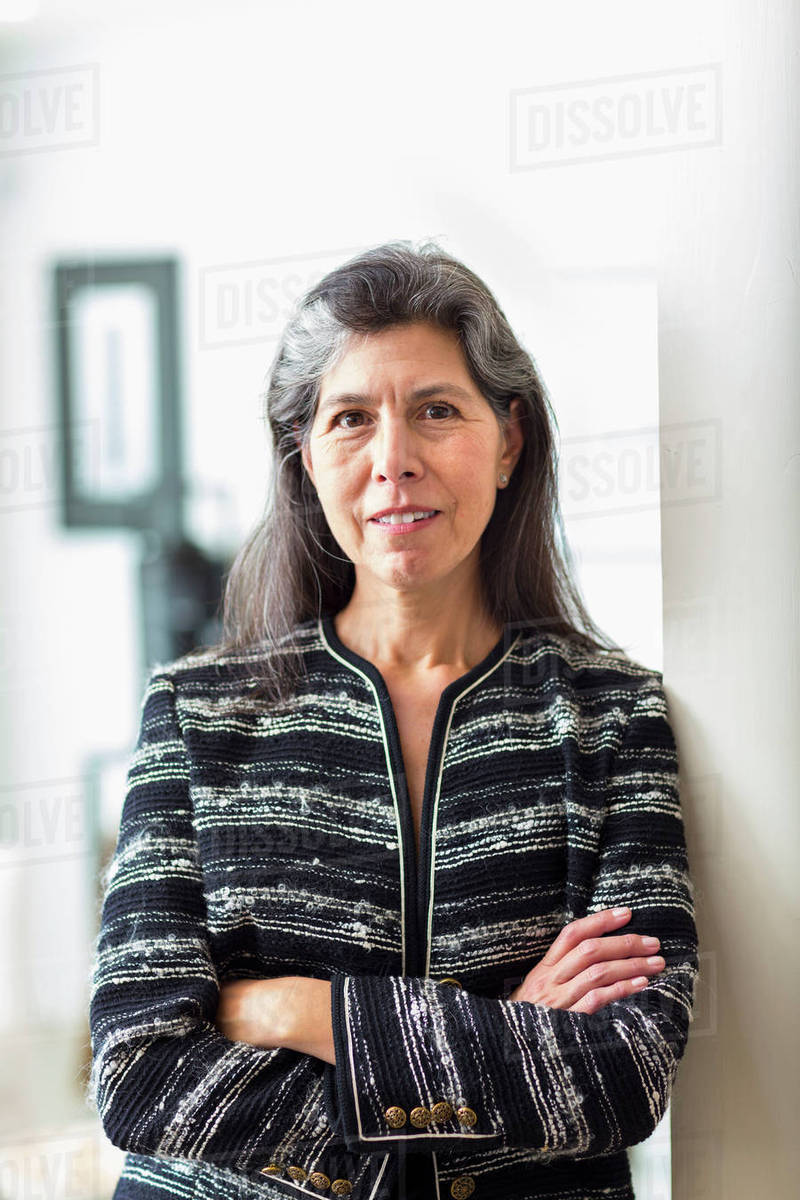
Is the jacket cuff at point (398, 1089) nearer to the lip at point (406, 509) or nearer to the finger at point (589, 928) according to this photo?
the finger at point (589, 928)

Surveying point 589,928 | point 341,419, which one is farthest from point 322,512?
point 589,928

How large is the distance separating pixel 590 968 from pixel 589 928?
4 centimetres

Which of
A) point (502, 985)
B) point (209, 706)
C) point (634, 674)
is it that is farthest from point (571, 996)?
point (209, 706)

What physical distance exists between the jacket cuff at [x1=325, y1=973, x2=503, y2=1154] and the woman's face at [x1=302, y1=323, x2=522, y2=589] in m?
0.40

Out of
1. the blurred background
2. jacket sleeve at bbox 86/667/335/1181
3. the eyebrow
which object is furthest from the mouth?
jacket sleeve at bbox 86/667/335/1181

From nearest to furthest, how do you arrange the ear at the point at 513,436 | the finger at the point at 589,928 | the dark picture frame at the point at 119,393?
the finger at the point at 589,928 < the ear at the point at 513,436 < the dark picture frame at the point at 119,393

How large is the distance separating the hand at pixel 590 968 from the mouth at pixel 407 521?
0.39m

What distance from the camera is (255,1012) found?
0.94 m

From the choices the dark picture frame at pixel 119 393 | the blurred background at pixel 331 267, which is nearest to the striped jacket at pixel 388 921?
the blurred background at pixel 331 267

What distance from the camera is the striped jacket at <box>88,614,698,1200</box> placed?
86cm

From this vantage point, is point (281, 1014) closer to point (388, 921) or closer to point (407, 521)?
point (388, 921)

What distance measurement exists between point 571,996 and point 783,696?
36 centimetres

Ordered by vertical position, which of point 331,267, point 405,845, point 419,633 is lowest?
point 405,845

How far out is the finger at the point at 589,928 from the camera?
37.5 inches
